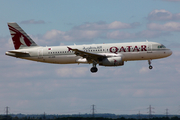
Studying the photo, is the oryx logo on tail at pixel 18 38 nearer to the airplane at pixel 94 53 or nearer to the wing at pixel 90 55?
the airplane at pixel 94 53

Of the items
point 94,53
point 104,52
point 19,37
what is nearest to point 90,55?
point 94,53

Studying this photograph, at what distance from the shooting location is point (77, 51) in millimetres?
67000

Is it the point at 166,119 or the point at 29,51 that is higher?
the point at 29,51

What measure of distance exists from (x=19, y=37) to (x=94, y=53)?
59.2 feet

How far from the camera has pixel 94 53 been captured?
224 ft

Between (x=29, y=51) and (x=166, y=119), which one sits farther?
(x=29, y=51)

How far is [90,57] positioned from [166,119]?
20.9m

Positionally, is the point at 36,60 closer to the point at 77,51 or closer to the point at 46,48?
the point at 46,48

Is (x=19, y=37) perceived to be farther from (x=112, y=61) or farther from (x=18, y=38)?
(x=112, y=61)

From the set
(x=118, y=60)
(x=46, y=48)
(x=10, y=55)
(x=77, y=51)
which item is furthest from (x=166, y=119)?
(x=10, y=55)

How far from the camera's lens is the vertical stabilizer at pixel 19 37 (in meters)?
75.7

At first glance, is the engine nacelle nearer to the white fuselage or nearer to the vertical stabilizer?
the white fuselage

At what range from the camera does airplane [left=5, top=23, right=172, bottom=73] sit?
68.6 meters

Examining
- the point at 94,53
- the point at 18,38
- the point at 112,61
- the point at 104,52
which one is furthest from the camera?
the point at 18,38
